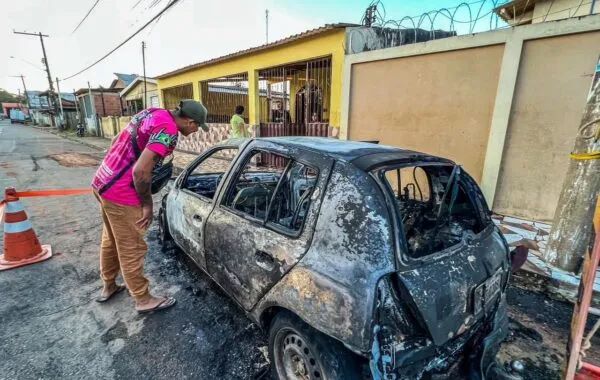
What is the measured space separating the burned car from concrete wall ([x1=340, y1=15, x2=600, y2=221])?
3585 millimetres

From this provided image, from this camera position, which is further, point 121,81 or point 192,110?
point 121,81

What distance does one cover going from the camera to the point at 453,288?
1504mm

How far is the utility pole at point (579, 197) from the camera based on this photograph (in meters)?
2.86

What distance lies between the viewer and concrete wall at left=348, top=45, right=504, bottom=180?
5.03m

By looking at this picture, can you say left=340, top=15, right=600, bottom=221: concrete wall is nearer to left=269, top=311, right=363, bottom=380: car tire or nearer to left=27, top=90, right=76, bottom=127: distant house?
left=269, top=311, right=363, bottom=380: car tire

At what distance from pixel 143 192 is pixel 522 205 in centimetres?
563

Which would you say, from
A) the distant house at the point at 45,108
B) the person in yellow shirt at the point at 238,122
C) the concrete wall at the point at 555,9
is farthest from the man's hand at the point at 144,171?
the distant house at the point at 45,108

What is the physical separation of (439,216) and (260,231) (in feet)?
3.67

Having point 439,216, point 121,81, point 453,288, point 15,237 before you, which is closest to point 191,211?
point 439,216

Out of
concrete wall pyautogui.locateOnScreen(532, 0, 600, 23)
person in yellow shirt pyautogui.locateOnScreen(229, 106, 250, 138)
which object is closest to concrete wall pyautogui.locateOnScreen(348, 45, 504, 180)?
person in yellow shirt pyautogui.locateOnScreen(229, 106, 250, 138)

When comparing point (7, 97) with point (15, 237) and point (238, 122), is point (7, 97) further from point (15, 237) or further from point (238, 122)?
point (15, 237)

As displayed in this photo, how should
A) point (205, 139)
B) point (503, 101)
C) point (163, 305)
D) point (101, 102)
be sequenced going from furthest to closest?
1. point (101, 102)
2. point (205, 139)
3. point (503, 101)
4. point (163, 305)

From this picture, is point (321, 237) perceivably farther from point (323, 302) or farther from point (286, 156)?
point (286, 156)

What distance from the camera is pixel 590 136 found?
2.75 m
